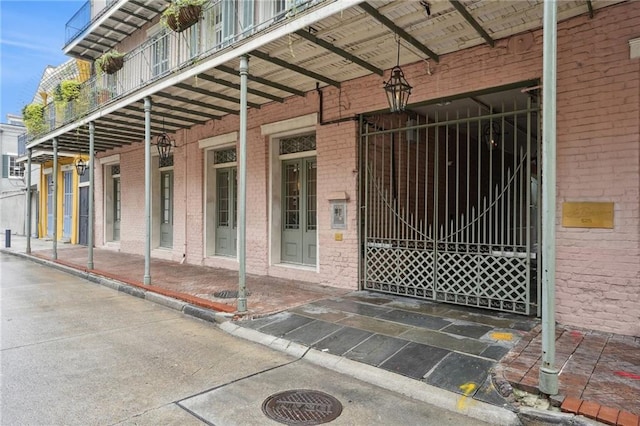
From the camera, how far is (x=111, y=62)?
11.1 meters

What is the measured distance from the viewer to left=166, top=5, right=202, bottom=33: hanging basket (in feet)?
24.3

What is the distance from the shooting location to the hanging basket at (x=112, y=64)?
11.1 meters

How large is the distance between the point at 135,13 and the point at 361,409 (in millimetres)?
12969

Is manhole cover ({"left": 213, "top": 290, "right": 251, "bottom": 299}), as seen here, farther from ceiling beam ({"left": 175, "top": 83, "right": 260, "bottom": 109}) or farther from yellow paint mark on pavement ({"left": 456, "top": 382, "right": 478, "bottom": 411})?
yellow paint mark on pavement ({"left": 456, "top": 382, "right": 478, "bottom": 411})

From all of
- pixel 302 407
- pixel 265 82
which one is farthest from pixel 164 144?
pixel 302 407

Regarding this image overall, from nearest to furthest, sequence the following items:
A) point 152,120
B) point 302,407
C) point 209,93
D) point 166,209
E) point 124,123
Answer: point 302,407 < point 209,93 < point 152,120 < point 124,123 < point 166,209

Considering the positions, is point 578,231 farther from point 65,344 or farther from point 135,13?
point 135,13

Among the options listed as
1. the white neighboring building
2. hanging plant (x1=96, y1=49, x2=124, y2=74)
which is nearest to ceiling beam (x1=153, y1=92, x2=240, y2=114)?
hanging plant (x1=96, y1=49, x2=124, y2=74)

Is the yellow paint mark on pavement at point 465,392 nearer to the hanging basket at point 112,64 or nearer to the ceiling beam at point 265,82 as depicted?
the ceiling beam at point 265,82

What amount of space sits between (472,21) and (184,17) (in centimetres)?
529

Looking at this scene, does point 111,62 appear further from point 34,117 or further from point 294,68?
point 294,68

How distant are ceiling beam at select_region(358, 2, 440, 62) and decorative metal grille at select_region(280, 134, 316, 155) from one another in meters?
3.13

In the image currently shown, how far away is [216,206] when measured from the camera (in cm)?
1067

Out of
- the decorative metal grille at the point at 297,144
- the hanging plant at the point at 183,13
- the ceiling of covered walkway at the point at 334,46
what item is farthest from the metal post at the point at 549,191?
the hanging plant at the point at 183,13
